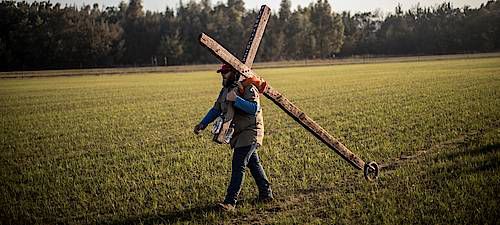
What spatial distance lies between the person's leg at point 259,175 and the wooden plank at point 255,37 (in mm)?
1607

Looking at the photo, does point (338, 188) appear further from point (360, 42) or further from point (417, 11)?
point (417, 11)

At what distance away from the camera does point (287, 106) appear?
20.2ft

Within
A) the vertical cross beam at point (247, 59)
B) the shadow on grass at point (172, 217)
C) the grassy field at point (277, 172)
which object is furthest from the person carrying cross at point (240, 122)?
the grassy field at point (277, 172)

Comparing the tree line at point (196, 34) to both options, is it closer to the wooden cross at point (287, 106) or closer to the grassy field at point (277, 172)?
the grassy field at point (277, 172)

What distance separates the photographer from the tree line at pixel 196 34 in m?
86.3

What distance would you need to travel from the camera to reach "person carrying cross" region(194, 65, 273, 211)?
569 centimetres

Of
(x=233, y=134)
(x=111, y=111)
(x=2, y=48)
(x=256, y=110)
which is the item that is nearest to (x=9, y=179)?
(x=233, y=134)

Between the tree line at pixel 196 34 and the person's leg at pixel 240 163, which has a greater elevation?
the tree line at pixel 196 34

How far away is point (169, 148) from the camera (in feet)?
38.8

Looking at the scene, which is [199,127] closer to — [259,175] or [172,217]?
[259,175]

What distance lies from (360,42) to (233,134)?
12440 cm

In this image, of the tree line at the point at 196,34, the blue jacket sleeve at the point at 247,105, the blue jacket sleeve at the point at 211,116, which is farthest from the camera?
the tree line at the point at 196,34

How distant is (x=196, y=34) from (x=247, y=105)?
10539 cm

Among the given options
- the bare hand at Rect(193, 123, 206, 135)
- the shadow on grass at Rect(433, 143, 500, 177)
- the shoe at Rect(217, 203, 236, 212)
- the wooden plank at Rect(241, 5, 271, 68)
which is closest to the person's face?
the wooden plank at Rect(241, 5, 271, 68)
